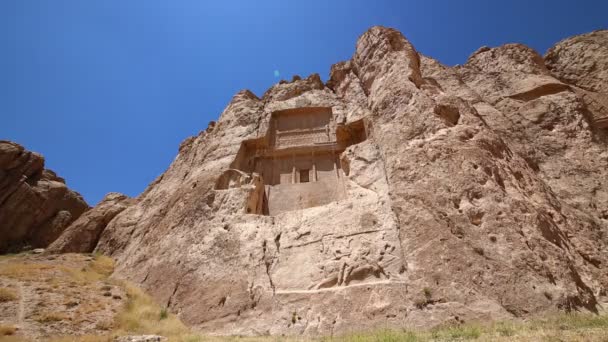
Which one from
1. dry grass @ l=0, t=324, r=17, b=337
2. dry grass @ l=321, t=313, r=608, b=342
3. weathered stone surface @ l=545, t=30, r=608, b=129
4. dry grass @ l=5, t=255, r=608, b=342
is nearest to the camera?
dry grass @ l=321, t=313, r=608, b=342

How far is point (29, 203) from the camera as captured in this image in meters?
24.5

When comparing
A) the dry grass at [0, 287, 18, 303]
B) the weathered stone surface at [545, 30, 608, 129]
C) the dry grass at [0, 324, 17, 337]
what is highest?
the weathered stone surface at [545, 30, 608, 129]

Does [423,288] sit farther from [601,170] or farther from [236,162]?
[236,162]

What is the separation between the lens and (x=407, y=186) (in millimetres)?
13141

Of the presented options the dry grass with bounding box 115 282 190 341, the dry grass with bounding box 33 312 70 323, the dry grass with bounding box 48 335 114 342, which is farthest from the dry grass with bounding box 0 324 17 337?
the dry grass with bounding box 115 282 190 341

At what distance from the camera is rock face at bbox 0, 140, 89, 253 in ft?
77.3

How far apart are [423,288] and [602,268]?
232 inches

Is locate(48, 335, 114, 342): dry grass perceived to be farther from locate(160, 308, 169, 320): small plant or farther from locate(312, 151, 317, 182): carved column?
locate(312, 151, 317, 182): carved column

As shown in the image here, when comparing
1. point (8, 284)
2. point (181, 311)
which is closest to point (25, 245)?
point (8, 284)

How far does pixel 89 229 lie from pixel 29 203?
21.2ft

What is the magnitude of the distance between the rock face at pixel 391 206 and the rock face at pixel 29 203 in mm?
7030

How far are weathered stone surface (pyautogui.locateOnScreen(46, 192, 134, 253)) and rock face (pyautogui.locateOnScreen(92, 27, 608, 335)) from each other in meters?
1.39

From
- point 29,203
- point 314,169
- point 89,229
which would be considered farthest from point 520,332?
point 29,203

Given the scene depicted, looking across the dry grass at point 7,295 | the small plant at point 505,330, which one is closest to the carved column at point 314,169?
the small plant at point 505,330
